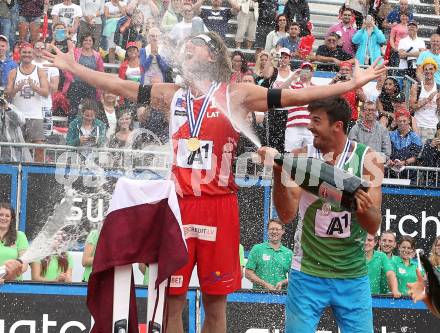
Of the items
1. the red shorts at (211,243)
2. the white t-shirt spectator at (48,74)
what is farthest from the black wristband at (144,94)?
the white t-shirt spectator at (48,74)

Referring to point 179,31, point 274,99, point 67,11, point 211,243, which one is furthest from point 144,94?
point 67,11

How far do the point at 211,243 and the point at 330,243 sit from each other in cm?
90

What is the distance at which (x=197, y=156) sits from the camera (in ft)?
25.2

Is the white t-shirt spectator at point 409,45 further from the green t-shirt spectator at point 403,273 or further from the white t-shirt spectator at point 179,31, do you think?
the green t-shirt spectator at point 403,273

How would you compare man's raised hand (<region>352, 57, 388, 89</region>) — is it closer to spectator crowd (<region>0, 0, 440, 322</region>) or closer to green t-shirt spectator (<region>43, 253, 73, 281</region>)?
spectator crowd (<region>0, 0, 440, 322</region>)

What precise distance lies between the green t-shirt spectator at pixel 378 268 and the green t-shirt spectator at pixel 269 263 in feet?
2.80

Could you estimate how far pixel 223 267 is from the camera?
7773 mm

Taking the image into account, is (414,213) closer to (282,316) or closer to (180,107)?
(282,316)

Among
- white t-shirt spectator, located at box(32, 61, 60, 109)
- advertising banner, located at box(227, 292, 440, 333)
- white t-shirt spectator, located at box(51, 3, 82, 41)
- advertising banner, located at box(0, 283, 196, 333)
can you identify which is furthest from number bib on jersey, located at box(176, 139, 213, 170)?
white t-shirt spectator, located at box(51, 3, 82, 41)

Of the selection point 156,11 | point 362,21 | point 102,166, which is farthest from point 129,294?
point 362,21

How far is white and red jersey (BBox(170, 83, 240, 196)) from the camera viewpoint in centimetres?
768

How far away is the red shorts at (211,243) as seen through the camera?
769 centimetres

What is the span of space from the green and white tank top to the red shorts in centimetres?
64

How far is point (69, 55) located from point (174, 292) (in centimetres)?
186
